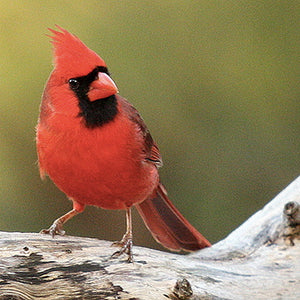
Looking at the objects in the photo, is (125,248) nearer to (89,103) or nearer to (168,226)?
(89,103)

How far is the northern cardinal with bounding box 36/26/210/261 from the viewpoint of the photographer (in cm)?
227

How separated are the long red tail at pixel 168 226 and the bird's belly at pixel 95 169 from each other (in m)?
0.42

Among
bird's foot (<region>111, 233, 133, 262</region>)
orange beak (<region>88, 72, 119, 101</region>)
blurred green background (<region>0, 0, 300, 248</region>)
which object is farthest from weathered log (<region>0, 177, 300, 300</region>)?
blurred green background (<region>0, 0, 300, 248</region>)

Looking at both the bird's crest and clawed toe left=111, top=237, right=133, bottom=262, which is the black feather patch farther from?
clawed toe left=111, top=237, right=133, bottom=262

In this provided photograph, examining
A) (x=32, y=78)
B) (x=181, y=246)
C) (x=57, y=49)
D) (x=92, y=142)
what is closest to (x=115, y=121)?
(x=92, y=142)

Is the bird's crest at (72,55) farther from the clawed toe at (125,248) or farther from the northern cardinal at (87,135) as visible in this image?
the clawed toe at (125,248)

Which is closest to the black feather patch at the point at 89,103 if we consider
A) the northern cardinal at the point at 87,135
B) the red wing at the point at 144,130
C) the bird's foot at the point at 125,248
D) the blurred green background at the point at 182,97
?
the northern cardinal at the point at 87,135

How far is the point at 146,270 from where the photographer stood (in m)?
2.15

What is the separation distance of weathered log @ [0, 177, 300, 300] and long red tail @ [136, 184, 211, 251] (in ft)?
0.97

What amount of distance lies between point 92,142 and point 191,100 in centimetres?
150

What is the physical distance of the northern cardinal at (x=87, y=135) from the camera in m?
2.27

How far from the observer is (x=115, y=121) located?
2381mm

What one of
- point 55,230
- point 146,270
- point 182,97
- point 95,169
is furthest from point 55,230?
point 182,97

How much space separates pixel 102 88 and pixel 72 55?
13cm
